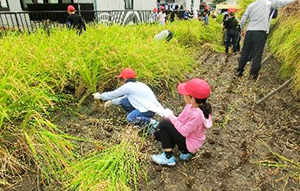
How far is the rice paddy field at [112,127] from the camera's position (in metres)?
2.03

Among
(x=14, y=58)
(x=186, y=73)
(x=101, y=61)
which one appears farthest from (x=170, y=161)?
(x=186, y=73)

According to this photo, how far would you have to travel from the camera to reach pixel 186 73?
509 centimetres

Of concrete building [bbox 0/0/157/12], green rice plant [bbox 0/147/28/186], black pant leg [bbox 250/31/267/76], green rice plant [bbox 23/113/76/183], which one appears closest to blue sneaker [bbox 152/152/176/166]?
green rice plant [bbox 23/113/76/183]

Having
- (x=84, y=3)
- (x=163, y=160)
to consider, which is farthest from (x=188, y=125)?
(x=84, y=3)

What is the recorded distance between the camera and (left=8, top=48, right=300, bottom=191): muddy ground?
2.16 metres

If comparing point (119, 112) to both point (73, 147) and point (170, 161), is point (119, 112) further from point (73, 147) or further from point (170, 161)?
point (170, 161)

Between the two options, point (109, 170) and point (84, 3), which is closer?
point (109, 170)

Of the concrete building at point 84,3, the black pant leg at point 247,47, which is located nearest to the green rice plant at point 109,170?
the black pant leg at point 247,47

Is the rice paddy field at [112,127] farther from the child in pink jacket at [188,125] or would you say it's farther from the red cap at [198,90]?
the red cap at [198,90]

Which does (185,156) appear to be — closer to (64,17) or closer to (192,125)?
(192,125)

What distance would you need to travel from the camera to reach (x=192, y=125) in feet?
7.01

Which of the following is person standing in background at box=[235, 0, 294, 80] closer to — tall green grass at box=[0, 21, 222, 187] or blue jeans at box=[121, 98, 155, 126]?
tall green grass at box=[0, 21, 222, 187]

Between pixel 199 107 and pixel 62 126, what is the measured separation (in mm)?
1688

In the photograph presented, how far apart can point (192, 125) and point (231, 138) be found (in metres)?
0.99
